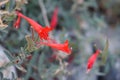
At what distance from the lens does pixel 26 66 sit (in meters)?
1.53

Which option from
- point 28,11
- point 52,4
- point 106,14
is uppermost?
point 106,14

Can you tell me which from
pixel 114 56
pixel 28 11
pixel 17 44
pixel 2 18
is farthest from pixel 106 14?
pixel 2 18

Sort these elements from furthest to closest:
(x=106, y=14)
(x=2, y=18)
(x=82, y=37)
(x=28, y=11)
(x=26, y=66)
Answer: (x=106, y=14) → (x=82, y=37) → (x=28, y=11) → (x=26, y=66) → (x=2, y=18)

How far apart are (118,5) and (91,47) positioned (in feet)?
1.83

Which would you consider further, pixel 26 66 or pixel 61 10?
pixel 61 10

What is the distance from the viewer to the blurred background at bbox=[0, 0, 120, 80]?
1.58 m

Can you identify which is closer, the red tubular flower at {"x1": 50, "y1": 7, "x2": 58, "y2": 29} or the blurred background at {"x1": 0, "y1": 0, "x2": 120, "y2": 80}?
the blurred background at {"x1": 0, "y1": 0, "x2": 120, "y2": 80}

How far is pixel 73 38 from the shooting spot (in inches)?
84.4

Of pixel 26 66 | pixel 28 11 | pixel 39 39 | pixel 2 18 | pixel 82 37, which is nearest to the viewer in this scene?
pixel 39 39

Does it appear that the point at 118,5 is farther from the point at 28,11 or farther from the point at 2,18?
the point at 2,18

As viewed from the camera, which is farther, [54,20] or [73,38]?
[73,38]

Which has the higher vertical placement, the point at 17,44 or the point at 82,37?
the point at 82,37

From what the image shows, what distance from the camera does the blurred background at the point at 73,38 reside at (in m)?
1.58

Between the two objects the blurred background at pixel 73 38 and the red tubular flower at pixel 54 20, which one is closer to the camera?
the blurred background at pixel 73 38
